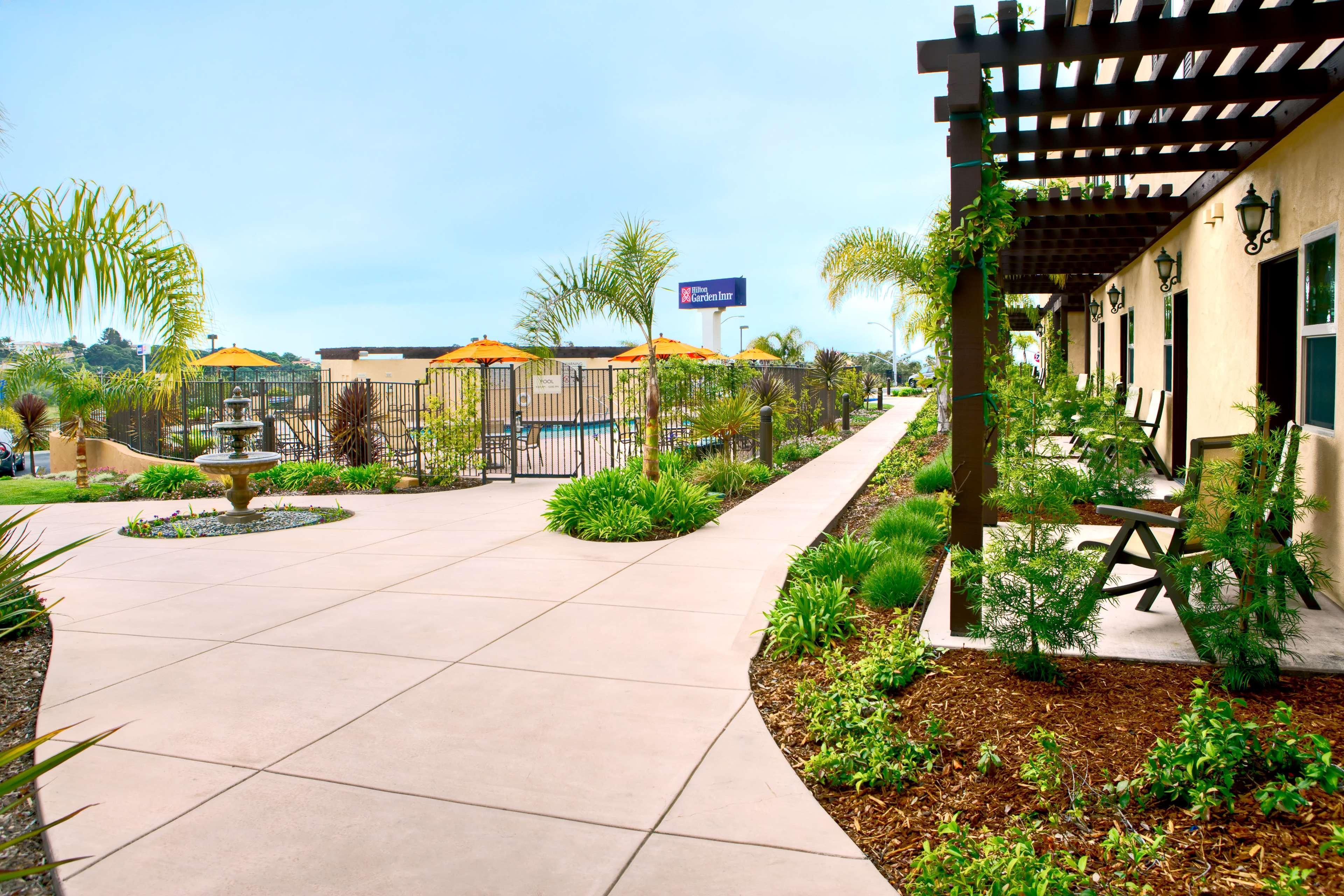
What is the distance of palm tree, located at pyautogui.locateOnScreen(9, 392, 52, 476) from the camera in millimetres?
20938

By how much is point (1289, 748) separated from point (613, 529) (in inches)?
253

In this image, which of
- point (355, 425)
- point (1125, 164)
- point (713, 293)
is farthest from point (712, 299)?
point (1125, 164)

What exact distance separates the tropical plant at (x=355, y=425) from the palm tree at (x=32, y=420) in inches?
421

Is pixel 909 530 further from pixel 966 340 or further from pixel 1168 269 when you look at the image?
pixel 1168 269

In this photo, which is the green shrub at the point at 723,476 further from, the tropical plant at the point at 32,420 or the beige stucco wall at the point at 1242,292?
the tropical plant at the point at 32,420

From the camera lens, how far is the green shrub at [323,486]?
1362 cm

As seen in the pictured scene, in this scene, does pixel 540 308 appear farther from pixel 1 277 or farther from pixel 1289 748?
pixel 1289 748

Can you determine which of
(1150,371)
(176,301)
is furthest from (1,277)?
(1150,371)

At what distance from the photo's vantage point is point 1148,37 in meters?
4.91

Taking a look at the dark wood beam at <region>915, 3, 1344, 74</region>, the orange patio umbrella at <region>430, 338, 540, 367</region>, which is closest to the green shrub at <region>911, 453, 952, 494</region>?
the dark wood beam at <region>915, 3, 1344, 74</region>

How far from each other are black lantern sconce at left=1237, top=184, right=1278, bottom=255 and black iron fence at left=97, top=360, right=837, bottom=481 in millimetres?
8304

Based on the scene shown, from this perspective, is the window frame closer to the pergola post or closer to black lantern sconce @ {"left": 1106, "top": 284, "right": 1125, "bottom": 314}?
the pergola post

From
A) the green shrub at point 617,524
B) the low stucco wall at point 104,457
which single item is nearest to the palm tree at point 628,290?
the green shrub at point 617,524

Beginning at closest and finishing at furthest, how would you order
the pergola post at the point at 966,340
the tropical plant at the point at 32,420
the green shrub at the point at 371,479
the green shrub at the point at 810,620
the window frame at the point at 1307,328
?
the pergola post at the point at 966,340, the green shrub at the point at 810,620, the window frame at the point at 1307,328, the green shrub at the point at 371,479, the tropical plant at the point at 32,420
